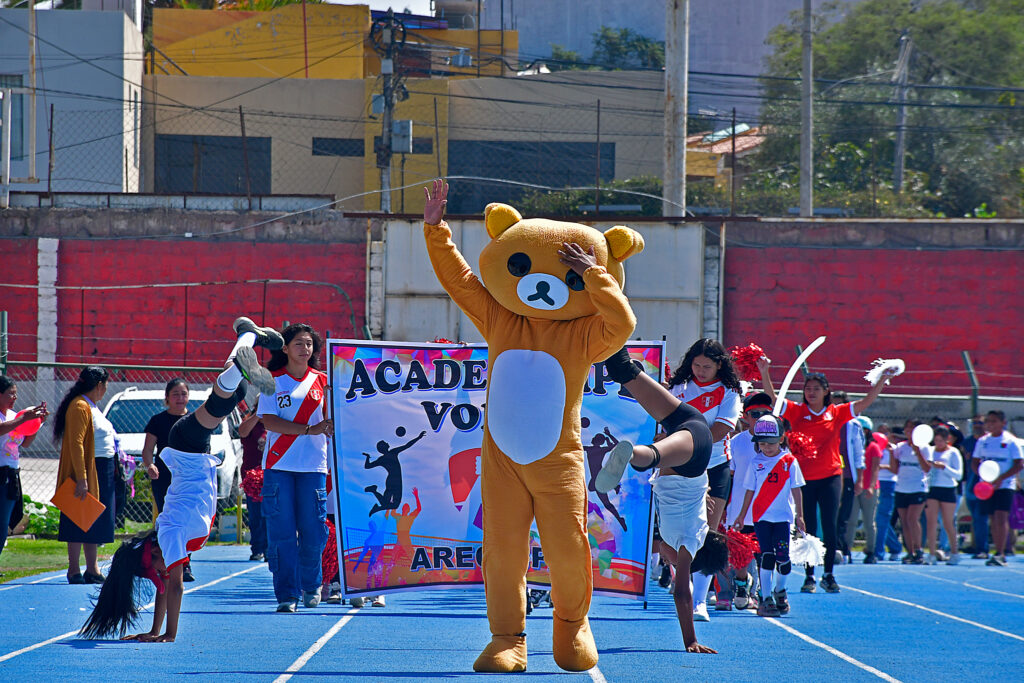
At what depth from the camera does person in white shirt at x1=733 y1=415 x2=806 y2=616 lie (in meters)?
9.29

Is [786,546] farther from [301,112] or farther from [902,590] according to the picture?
[301,112]

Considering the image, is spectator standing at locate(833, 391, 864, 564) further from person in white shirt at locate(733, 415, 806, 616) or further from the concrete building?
the concrete building

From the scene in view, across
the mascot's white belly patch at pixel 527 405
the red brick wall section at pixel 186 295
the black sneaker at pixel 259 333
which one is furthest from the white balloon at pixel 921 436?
the mascot's white belly patch at pixel 527 405

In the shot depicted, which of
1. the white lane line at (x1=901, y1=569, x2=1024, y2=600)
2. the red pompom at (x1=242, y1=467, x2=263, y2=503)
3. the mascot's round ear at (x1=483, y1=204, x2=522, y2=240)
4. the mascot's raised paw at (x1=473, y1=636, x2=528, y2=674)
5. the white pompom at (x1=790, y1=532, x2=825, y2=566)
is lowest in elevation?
the white lane line at (x1=901, y1=569, x2=1024, y2=600)

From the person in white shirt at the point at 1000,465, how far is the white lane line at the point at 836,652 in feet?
21.1

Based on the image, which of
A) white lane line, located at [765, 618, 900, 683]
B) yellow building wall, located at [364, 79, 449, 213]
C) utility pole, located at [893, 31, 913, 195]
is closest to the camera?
white lane line, located at [765, 618, 900, 683]

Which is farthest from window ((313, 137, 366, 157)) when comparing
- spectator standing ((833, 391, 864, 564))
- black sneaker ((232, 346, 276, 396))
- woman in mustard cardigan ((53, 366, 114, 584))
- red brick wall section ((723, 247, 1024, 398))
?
black sneaker ((232, 346, 276, 396))

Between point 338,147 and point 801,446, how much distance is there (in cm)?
2133

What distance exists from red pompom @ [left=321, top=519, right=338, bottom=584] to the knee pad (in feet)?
6.72

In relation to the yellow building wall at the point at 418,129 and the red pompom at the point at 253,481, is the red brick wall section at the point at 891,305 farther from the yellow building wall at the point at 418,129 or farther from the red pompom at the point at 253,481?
the red pompom at the point at 253,481

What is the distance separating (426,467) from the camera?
779 cm

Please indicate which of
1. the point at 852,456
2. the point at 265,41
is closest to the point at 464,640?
the point at 852,456

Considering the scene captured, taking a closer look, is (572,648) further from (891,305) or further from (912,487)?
(891,305)

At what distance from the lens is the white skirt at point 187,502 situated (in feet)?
23.9
